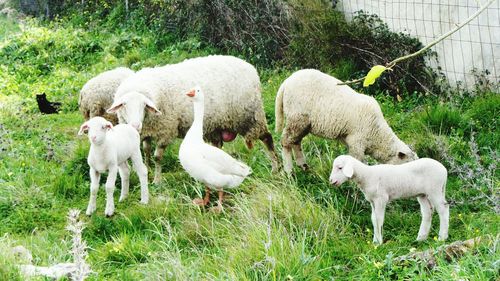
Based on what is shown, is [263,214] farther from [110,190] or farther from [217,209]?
[110,190]

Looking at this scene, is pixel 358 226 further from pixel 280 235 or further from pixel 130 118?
pixel 130 118

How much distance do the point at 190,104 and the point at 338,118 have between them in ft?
5.44

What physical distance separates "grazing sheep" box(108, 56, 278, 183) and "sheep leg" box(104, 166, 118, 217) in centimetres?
56

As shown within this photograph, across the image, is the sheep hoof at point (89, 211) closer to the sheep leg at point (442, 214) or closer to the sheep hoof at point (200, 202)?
the sheep hoof at point (200, 202)

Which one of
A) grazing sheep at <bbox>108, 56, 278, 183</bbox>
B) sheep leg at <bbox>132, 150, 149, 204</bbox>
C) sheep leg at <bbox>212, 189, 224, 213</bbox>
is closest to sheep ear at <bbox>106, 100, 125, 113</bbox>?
grazing sheep at <bbox>108, 56, 278, 183</bbox>

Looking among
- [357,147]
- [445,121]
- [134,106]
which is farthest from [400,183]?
[445,121]

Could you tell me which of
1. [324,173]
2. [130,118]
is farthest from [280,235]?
[130,118]

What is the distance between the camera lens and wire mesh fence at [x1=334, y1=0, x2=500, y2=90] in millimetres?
8875

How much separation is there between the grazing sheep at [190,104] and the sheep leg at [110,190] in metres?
0.56

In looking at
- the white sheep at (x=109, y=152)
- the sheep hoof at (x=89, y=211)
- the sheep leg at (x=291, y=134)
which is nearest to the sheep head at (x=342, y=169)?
the sheep leg at (x=291, y=134)

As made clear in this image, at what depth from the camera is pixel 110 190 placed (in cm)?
656

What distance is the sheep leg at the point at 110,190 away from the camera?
21.4ft

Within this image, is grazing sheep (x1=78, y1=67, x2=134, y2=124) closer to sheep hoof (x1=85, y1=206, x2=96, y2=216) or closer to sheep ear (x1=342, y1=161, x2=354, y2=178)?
sheep hoof (x1=85, y1=206, x2=96, y2=216)

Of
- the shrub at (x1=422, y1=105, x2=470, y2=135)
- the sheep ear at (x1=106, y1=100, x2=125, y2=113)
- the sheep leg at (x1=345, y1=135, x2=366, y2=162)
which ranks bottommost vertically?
the shrub at (x1=422, y1=105, x2=470, y2=135)
